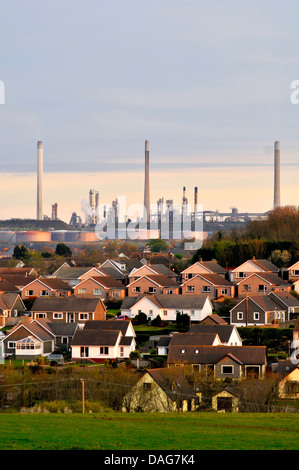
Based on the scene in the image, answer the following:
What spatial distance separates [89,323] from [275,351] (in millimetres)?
9109

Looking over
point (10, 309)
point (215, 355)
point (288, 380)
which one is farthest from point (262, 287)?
point (288, 380)

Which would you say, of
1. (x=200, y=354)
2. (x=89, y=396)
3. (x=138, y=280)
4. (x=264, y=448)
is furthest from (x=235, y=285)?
(x=264, y=448)

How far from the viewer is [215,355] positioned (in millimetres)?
34656

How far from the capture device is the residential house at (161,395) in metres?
26.9

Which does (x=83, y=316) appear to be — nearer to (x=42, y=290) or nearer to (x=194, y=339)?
(x=42, y=290)

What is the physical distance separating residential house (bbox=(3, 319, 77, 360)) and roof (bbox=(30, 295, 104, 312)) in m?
4.73

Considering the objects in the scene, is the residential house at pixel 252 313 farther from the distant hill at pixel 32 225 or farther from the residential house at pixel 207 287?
the distant hill at pixel 32 225

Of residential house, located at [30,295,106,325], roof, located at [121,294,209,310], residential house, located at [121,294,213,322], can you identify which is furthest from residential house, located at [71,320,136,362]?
roof, located at [121,294,209,310]

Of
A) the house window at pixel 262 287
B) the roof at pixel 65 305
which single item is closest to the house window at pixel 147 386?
the roof at pixel 65 305

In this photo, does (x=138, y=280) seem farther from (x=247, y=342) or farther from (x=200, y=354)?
(x=200, y=354)

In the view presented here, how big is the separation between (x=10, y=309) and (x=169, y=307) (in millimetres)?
9356

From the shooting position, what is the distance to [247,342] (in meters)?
42.3

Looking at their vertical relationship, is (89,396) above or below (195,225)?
below
